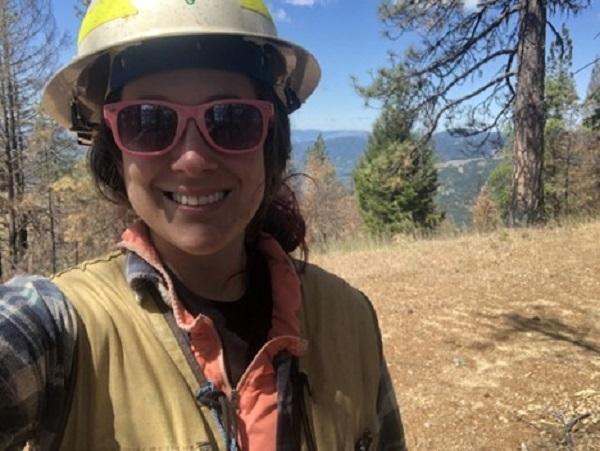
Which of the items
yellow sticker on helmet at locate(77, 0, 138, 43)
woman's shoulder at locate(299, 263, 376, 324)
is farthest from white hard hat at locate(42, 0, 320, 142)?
woman's shoulder at locate(299, 263, 376, 324)

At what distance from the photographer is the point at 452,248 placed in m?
8.83

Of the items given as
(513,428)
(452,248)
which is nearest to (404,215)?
(452,248)

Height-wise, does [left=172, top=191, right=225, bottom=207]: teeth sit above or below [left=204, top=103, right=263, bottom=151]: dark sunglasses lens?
below

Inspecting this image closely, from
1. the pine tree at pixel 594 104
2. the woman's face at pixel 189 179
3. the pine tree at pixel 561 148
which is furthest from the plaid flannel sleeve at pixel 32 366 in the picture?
the pine tree at pixel 561 148

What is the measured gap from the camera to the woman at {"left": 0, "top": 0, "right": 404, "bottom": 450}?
959mm

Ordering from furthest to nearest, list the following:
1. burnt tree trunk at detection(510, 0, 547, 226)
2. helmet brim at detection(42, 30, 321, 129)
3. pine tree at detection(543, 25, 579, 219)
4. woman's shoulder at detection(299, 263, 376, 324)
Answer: pine tree at detection(543, 25, 579, 219) < burnt tree trunk at detection(510, 0, 547, 226) < woman's shoulder at detection(299, 263, 376, 324) < helmet brim at detection(42, 30, 321, 129)

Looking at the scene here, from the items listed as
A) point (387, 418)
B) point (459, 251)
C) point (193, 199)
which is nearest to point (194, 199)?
point (193, 199)

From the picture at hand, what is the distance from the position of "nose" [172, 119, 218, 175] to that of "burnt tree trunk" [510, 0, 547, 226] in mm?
10029

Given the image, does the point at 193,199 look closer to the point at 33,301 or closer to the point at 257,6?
the point at 33,301

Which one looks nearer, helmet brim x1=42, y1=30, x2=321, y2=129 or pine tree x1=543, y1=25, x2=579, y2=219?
helmet brim x1=42, y1=30, x2=321, y2=129

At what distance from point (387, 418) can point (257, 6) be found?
1087 millimetres

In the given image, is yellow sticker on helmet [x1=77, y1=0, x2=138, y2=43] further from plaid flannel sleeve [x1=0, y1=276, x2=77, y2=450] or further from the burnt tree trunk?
the burnt tree trunk

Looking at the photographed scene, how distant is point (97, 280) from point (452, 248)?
8.17m

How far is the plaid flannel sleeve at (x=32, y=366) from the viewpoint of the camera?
2.97ft
